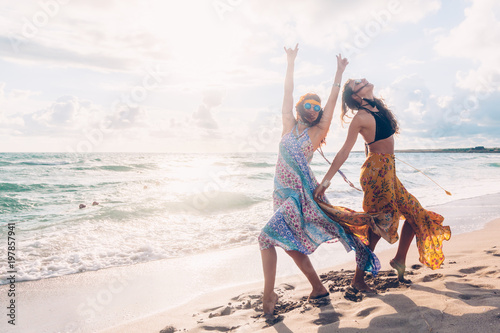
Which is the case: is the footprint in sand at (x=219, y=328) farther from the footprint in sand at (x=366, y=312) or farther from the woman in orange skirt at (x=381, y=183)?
the woman in orange skirt at (x=381, y=183)

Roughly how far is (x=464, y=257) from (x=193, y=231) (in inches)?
197

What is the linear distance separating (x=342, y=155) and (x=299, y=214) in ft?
2.18

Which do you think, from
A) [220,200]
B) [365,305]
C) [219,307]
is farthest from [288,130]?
[220,200]

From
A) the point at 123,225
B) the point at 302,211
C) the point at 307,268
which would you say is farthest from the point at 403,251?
the point at 123,225

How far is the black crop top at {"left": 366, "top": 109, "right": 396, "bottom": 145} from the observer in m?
3.20

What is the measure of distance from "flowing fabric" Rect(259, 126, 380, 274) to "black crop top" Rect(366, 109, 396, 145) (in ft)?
2.35

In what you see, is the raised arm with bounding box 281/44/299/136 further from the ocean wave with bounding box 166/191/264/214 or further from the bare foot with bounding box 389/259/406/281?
the ocean wave with bounding box 166/191/264/214

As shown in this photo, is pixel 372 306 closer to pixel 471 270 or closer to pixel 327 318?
pixel 327 318

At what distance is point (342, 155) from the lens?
119 inches

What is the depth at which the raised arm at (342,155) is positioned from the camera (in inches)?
118

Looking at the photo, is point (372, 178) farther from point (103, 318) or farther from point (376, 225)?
point (103, 318)

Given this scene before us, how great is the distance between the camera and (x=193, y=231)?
7.28 metres

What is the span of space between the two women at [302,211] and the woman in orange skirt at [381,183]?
8.8 inches

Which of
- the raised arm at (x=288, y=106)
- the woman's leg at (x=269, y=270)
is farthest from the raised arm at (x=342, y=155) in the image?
the woman's leg at (x=269, y=270)
